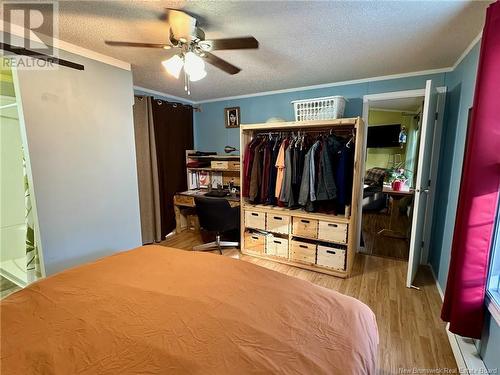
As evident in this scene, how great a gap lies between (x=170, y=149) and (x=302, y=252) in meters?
2.46

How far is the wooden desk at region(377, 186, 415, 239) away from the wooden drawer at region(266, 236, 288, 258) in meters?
1.96

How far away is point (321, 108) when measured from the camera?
2.74m

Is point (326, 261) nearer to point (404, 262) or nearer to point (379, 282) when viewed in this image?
point (379, 282)

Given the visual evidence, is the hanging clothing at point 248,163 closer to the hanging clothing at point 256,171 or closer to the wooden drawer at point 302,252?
the hanging clothing at point 256,171

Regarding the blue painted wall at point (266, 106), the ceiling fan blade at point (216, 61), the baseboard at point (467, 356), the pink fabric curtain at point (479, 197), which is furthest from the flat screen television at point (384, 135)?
the ceiling fan blade at point (216, 61)

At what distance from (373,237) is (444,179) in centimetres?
157

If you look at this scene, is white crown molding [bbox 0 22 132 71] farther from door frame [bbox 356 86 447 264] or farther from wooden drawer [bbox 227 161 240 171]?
door frame [bbox 356 86 447 264]

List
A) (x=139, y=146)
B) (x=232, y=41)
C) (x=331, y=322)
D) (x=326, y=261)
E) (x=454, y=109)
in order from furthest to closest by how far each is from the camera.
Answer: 1. (x=139, y=146)
2. (x=326, y=261)
3. (x=454, y=109)
4. (x=232, y=41)
5. (x=331, y=322)

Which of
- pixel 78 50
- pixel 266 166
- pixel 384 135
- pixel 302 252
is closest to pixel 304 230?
pixel 302 252

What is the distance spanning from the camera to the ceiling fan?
56.4 inches

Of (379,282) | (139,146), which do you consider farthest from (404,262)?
(139,146)

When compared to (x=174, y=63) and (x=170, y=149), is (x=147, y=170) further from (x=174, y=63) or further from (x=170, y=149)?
(x=174, y=63)

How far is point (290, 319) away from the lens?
1074 millimetres

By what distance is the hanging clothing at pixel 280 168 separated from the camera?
9.16 ft
